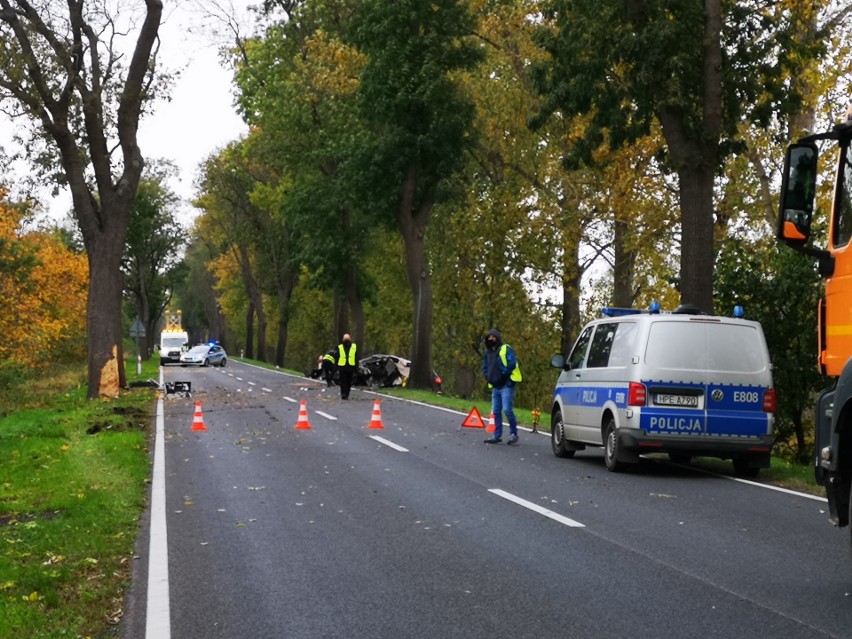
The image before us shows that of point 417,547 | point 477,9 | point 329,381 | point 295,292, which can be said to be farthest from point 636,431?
point 295,292

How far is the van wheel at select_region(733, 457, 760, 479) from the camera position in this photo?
564 inches

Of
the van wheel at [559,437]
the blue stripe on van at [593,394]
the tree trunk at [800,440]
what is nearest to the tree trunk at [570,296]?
the tree trunk at [800,440]

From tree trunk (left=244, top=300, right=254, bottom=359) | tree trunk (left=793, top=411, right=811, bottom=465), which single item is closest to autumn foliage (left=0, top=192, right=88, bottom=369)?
tree trunk (left=244, top=300, right=254, bottom=359)

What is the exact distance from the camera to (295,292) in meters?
75.9

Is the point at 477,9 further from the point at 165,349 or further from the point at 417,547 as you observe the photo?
the point at 165,349

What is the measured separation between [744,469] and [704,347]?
174cm

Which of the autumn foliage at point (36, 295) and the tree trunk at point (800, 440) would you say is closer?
the tree trunk at point (800, 440)

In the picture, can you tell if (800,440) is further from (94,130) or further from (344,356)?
(94,130)

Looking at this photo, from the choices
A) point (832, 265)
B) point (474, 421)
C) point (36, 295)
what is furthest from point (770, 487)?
point (36, 295)

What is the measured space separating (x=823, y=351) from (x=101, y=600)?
520cm

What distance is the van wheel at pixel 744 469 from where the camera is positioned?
14.3m

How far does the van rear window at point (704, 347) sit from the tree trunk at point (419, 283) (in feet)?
79.3

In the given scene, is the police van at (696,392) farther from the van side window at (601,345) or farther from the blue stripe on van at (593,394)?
the van side window at (601,345)

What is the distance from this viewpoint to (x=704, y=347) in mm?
14016
